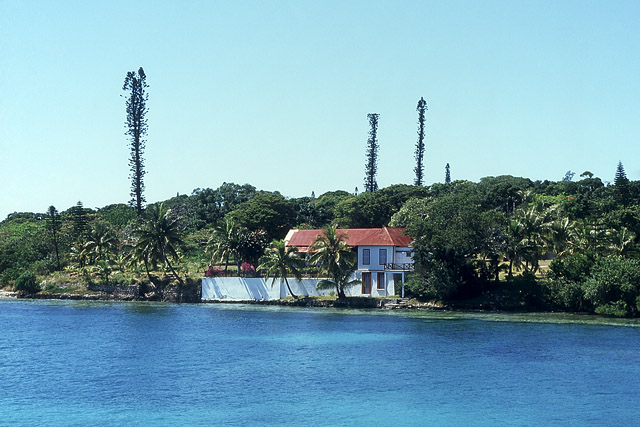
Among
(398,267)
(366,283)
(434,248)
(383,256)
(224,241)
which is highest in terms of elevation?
(224,241)

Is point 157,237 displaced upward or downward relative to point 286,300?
upward

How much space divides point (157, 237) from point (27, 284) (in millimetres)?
17198

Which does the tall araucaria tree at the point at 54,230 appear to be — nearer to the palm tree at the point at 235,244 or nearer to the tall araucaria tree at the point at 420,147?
the palm tree at the point at 235,244

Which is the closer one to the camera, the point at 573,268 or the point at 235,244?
the point at 573,268

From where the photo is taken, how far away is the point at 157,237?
76.5 meters

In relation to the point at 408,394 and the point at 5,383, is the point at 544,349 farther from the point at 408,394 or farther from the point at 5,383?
the point at 5,383

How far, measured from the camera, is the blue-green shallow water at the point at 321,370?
2892 cm

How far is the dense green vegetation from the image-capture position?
6159 centimetres

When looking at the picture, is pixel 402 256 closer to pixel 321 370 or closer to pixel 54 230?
pixel 321 370

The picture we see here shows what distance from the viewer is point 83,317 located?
61562 millimetres

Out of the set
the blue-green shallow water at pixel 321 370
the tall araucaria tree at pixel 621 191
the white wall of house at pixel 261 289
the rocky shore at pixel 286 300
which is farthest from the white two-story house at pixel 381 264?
the tall araucaria tree at pixel 621 191

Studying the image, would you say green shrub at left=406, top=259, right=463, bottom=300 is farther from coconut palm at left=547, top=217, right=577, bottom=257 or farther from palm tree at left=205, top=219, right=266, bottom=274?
palm tree at left=205, top=219, right=266, bottom=274

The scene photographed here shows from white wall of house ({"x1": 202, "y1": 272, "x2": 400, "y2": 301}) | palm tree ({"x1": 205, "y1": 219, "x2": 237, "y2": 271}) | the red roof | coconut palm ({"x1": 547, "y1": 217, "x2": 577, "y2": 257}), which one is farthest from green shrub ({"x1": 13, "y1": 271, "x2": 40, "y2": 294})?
coconut palm ({"x1": 547, "y1": 217, "x2": 577, "y2": 257})

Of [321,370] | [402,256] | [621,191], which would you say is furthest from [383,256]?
[621,191]
